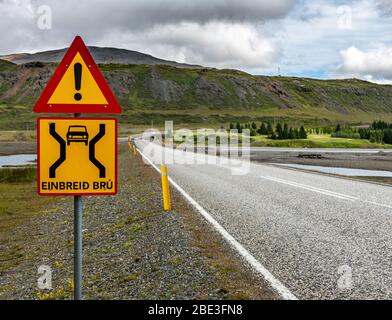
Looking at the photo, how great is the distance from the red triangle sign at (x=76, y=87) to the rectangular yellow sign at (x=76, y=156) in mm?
148

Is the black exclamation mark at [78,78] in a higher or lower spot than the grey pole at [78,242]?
higher

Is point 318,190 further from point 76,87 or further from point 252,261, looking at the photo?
point 76,87

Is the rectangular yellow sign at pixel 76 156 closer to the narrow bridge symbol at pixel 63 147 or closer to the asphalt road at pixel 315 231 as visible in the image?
the narrow bridge symbol at pixel 63 147

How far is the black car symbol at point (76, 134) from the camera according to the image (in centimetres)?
446

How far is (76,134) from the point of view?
14.7ft

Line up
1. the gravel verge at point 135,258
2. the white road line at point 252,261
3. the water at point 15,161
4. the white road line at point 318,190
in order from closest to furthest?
the white road line at point 252,261 → the gravel verge at point 135,258 → the white road line at point 318,190 → the water at point 15,161

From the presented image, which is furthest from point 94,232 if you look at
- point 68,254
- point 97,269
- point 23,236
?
point 97,269

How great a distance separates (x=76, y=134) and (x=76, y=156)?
0.70ft

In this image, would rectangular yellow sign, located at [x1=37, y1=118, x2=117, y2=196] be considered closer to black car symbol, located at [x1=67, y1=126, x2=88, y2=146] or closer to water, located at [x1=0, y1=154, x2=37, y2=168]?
black car symbol, located at [x1=67, y1=126, x2=88, y2=146]

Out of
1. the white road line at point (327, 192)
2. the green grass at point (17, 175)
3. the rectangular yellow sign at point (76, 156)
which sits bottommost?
the green grass at point (17, 175)

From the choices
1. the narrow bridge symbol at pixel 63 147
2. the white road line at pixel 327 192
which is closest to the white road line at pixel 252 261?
the narrow bridge symbol at pixel 63 147

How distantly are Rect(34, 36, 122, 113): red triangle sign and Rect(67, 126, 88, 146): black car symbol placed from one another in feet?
0.60

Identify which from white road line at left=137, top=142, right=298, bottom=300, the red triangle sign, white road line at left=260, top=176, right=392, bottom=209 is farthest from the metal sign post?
white road line at left=260, top=176, right=392, bottom=209
